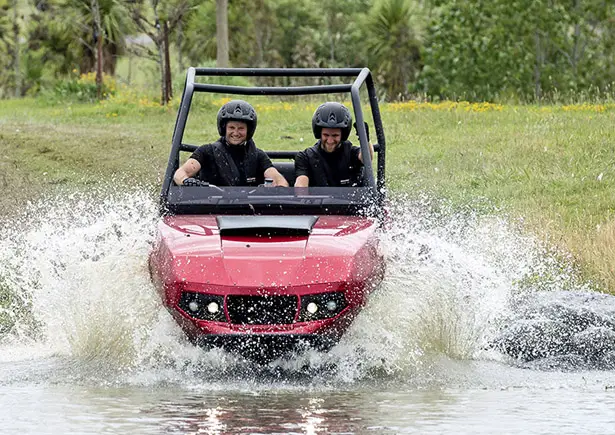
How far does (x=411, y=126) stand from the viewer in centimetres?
2370

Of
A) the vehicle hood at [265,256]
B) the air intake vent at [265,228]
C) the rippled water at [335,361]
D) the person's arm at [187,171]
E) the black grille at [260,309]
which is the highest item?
the person's arm at [187,171]

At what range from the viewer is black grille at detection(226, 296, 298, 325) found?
8.31 meters

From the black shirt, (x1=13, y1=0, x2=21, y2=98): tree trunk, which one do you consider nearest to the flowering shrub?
(x1=13, y1=0, x2=21, y2=98): tree trunk

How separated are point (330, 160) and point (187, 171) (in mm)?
1002

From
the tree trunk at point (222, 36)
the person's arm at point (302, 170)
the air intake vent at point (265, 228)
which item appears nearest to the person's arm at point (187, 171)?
the person's arm at point (302, 170)

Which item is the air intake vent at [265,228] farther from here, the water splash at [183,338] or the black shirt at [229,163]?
the black shirt at [229,163]

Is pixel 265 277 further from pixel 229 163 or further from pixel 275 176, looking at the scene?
pixel 275 176

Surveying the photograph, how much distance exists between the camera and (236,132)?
1051 cm

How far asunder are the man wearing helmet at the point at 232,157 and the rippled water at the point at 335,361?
1.94ft

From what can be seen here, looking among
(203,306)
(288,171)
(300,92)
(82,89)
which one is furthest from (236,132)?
(82,89)

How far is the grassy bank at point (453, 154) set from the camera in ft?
51.3

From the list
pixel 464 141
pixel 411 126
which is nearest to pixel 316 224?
pixel 464 141

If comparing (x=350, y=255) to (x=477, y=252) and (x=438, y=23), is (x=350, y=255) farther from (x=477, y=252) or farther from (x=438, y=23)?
(x=438, y=23)

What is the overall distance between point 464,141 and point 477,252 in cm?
803
